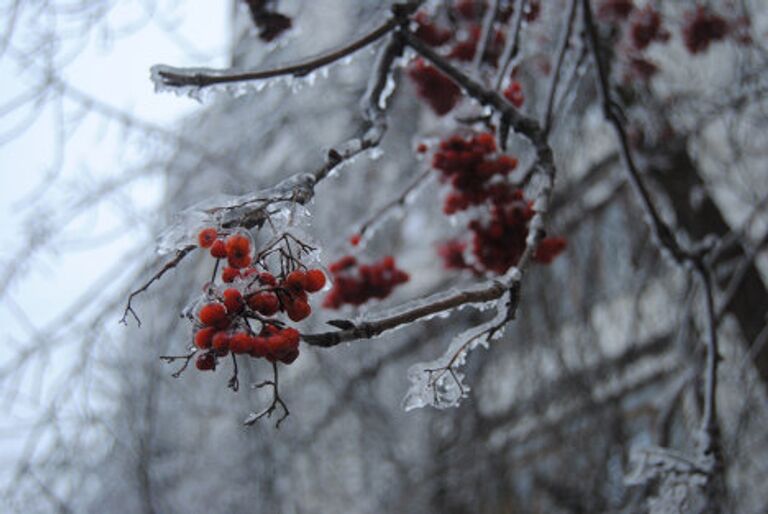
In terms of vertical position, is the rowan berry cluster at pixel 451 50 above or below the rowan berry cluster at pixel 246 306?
above

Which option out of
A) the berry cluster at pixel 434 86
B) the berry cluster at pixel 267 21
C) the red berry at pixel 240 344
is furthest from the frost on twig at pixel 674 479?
the berry cluster at pixel 267 21

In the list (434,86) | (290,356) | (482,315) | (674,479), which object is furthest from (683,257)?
(482,315)

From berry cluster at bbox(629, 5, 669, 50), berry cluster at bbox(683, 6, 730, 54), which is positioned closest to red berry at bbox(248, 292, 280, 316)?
berry cluster at bbox(629, 5, 669, 50)

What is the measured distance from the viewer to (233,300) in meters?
0.78

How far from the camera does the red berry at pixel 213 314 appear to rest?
0.77 meters

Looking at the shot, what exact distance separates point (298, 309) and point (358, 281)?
1.00m

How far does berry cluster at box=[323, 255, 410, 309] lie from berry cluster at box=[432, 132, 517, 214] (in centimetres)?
44

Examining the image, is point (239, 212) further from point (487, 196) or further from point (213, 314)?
point (487, 196)

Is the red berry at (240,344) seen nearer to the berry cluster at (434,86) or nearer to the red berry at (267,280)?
the red berry at (267,280)

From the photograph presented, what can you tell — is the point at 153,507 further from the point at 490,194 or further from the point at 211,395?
the point at 490,194

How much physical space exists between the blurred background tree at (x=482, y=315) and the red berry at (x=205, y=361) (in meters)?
0.79

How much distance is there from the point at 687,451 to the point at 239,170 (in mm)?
2170

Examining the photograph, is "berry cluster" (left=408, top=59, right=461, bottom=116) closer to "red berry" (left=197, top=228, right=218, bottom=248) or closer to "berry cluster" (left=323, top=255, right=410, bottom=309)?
"berry cluster" (left=323, top=255, right=410, bottom=309)

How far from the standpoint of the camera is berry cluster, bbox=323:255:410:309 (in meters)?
1.79
